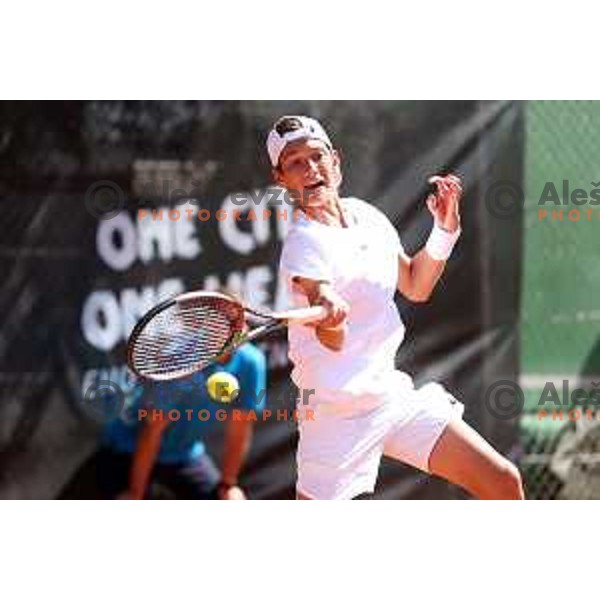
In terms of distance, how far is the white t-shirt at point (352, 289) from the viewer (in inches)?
178

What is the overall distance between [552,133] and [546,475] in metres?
1.17

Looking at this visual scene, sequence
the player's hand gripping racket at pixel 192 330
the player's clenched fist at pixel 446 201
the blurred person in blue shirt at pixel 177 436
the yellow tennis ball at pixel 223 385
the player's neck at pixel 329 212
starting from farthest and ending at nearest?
the blurred person in blue shirt at pixel 177 436 → the yellow tennis ball at pixel 223 385 → the player's clenched fist at pixel 446 201 → the player's neck at pixel 329 212 → the player's hand gripping racket at pixel 192 330

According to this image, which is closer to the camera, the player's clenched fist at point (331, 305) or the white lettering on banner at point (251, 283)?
the player's clenched fist at point (331, 305)

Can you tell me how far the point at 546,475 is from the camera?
5.31m

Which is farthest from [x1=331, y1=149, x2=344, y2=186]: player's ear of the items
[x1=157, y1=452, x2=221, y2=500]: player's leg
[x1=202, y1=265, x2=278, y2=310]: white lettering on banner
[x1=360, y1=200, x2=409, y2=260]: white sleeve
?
[x1=157, y1=452, x2=221, y2=500]: player's leg

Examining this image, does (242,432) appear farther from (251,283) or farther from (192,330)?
(192,330)

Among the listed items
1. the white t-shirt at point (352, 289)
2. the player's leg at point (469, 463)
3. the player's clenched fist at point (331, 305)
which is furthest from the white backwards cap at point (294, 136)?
the player's leg at point (469, 463)

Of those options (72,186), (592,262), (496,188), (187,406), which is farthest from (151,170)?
(592,262)

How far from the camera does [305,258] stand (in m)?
4.50

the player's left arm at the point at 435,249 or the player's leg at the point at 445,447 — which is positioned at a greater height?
the player's left arm at the point at 435,249

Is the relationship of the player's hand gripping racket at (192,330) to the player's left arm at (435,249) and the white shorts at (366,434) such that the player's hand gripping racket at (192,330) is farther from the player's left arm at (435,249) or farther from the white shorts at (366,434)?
the player's left arm at (435,249)

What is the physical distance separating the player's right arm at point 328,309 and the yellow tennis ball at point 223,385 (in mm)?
614

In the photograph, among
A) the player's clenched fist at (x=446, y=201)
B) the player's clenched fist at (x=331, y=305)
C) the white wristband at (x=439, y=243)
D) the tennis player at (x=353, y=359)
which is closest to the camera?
the player's clenched fist at (x=331, y=305)

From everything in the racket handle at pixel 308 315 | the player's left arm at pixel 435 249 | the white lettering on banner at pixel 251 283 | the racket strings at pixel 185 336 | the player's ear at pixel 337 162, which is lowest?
the racket strings at pixel 185 336
